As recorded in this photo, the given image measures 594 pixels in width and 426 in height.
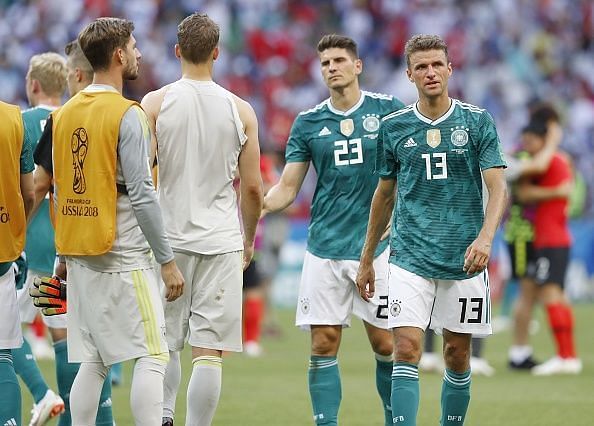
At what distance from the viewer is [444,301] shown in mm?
7797

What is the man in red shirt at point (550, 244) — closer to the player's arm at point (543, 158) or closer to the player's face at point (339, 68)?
the player's arm at point (543, 158)

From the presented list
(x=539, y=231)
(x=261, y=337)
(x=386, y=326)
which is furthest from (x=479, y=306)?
(x=261, y=337)

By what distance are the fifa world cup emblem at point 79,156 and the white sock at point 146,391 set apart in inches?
37.4

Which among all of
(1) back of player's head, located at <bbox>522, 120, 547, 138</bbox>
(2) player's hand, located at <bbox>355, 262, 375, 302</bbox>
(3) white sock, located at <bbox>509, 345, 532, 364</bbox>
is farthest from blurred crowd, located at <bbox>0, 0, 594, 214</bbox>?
(2) player's hand, located at <bbox>355, 262, 375, 302</bbox>

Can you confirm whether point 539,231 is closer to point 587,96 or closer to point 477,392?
point 477,392

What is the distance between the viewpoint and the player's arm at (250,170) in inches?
295

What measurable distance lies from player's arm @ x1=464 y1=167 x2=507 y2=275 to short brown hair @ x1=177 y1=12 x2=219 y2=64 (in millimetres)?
1746

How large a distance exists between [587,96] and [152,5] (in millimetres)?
9198

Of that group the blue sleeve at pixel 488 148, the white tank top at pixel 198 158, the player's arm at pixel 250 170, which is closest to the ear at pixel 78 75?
the white tank top at pixel 198 158

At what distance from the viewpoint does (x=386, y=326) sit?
8.69 meters

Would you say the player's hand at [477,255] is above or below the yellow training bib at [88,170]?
below

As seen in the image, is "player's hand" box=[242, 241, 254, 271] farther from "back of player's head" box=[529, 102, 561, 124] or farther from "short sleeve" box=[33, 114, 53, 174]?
"back of player's head" box=[529, 102, 561, 124]

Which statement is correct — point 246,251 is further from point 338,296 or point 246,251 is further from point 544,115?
point 544,115

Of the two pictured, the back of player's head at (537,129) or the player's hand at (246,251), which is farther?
the back of player's head at (537,129)
